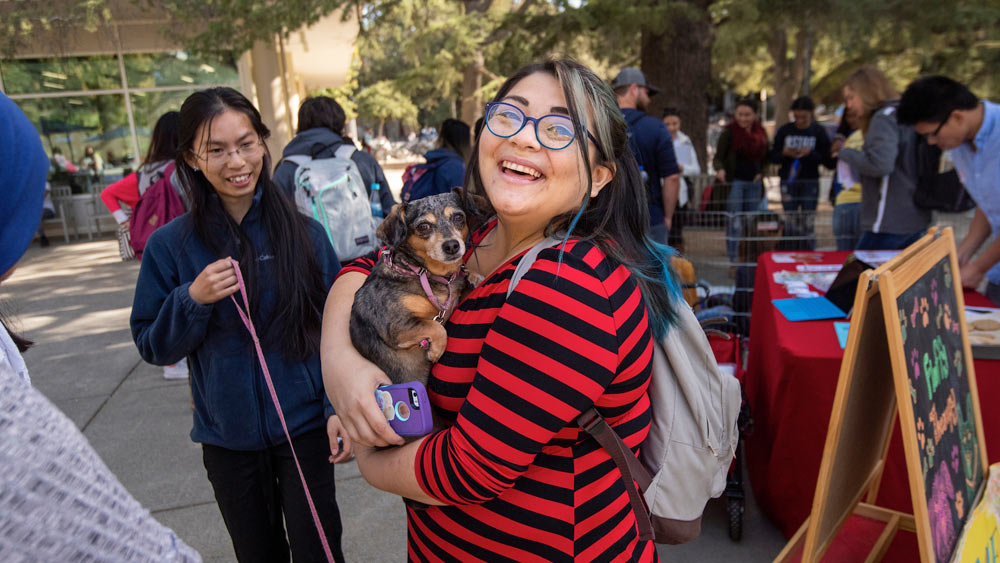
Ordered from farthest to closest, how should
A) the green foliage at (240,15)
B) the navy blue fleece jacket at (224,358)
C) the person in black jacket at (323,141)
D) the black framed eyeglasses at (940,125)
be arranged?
the green foliage at (240,15), the person in black jacket at (323,141), the black framed eyeglasses at (940,125), the navy blue fleece jacket at (224,358)

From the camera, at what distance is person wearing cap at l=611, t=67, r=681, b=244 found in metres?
5.62

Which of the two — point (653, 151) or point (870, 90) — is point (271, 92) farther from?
point (870, 90)

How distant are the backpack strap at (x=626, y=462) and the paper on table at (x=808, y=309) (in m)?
2.07

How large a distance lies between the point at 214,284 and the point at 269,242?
0.36m

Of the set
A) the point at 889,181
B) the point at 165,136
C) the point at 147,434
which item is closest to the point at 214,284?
the point at 165,136

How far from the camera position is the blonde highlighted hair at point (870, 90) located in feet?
16.5

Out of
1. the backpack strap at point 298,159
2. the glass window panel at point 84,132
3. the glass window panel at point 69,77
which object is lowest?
the backpack strap at point 298,159

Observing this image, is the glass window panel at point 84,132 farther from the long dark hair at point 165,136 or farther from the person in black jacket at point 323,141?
the person in black jacket at point 323,141

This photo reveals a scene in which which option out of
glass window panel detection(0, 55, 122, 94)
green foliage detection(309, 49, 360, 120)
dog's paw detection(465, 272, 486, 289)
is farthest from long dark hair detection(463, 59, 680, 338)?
green foliage detection(309, 49, 360, 120)

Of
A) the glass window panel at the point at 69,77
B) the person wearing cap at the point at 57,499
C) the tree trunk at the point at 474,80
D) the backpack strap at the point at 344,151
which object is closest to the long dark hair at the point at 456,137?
the backpack strap at the point at 344,151

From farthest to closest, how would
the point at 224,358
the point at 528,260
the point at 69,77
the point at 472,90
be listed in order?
the point at 472,90
the point at 69,77
the point at 224,358
the point at 528,260

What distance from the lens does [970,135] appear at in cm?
330

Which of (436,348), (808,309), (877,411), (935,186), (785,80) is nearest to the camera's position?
(436,348)

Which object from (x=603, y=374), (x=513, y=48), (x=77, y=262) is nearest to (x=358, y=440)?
(x=603, y=374)
